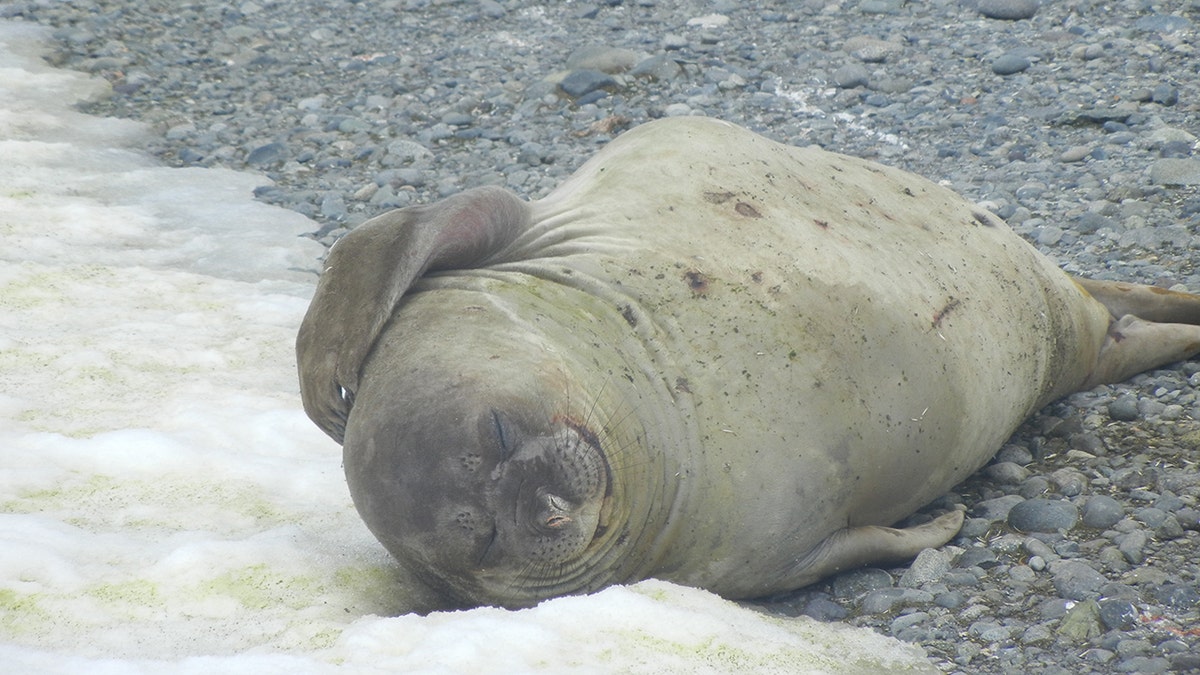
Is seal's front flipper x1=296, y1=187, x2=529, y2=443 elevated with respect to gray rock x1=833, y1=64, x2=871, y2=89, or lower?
elevated

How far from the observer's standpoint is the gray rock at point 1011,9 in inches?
287

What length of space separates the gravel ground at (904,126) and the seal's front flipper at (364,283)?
117 cm

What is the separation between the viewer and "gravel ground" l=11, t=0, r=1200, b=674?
3.02 meters

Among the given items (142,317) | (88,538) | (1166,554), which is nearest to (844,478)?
(1166,554)

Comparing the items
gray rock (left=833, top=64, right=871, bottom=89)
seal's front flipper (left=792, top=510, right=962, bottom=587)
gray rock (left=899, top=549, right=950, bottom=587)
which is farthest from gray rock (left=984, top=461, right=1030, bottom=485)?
gray rock (left=833, top=64, right=871, bottom=89)

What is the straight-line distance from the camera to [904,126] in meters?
6.34

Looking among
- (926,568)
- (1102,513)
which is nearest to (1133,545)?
(1102,513)

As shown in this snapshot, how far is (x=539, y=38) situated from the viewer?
25.9 feet

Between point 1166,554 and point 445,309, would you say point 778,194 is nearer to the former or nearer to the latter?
point 445,309

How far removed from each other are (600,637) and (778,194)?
1.44 m

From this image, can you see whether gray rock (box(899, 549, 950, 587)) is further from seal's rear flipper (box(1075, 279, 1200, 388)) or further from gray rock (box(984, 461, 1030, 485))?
seal's rear flipper (box(1075, 279, 1200, 388))

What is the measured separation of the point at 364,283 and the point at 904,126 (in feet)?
13.0

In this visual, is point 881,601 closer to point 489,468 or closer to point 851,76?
point 489,468

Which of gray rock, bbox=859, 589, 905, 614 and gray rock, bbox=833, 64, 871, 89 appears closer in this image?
gray rock, bbox=859, 589, 905, 614
